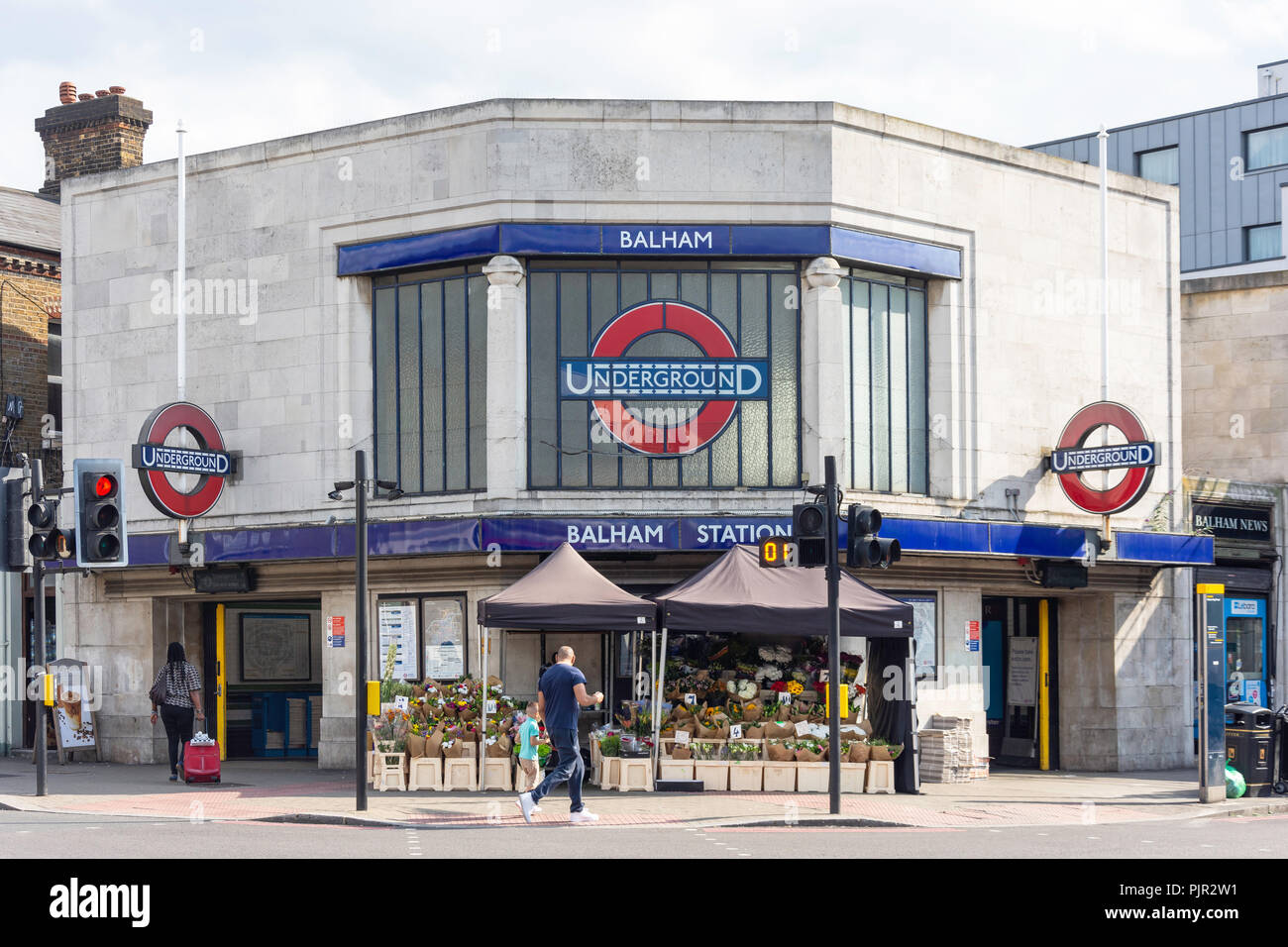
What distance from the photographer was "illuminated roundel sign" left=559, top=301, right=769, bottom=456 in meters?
22.1

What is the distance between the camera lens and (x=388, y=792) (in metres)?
19.7

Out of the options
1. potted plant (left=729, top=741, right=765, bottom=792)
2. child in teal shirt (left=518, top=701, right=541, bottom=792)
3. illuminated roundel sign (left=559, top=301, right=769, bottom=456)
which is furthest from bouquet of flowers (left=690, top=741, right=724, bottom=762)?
illuminated roundel sign (left=559, top=301, right=769, bottom=456)

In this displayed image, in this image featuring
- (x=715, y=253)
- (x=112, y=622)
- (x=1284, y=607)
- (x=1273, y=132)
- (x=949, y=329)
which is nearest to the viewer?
(x=715, y=253)

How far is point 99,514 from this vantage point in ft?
58.9

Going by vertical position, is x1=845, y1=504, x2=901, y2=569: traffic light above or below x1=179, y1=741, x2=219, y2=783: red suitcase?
above

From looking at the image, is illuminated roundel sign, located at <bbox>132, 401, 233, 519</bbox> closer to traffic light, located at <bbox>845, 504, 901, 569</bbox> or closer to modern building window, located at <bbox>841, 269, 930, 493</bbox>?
modern building window, located at <bbox>841, 269, 930, 493</bbox>

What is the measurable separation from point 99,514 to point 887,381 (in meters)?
10.9

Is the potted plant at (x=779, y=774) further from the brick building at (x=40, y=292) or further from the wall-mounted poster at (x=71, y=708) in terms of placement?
the brick building at (x=40, y=292)

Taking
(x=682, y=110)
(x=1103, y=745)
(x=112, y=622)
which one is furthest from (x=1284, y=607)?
(x=112, y=622)

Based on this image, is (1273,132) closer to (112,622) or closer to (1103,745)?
(1103,745)

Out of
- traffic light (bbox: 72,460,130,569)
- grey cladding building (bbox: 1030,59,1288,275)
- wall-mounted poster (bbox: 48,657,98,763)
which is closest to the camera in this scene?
traffic light (bbox: 72,460,130,569)

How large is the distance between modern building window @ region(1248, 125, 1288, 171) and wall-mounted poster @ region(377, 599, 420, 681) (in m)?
36.2

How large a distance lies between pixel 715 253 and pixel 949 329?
3867 millimetres

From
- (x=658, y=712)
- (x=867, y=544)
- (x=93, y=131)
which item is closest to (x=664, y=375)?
(x=658, y=712)
